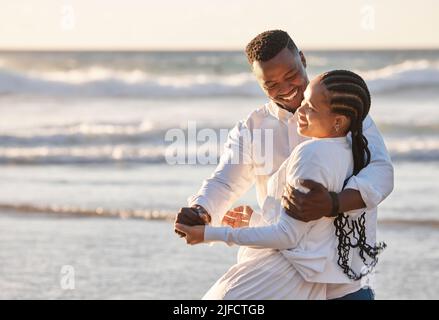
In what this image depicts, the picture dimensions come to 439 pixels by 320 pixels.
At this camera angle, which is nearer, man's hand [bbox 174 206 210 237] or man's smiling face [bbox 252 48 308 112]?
man's hand [bbox 174 206 210 237]

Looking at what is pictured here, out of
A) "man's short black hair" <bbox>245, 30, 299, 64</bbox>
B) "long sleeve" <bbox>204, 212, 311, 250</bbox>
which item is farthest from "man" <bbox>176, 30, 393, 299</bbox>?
"long sleeve" <bbox>204, 212, 311, 250</bbox>

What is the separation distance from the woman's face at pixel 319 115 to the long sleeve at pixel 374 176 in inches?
5.9

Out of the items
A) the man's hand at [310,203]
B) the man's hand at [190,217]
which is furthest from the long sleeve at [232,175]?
the man's hand at [310,203]

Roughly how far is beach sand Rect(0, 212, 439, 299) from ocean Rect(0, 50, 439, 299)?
0.01m

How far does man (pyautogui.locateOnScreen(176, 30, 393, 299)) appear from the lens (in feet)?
12.3

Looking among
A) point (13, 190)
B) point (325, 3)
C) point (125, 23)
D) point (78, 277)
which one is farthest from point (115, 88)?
point (78, 277)

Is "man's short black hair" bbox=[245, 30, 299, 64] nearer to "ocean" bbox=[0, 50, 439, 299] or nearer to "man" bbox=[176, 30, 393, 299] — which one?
"man" bbox=[176, 30, 393, 299]

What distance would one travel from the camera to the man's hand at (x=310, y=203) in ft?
11.6

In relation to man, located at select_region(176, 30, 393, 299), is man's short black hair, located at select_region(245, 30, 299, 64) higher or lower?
higher

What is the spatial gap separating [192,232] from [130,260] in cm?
401

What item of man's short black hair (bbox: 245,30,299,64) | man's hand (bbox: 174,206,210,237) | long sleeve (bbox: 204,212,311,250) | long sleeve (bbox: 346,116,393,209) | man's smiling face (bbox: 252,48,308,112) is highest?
man's short black hair (bbox: 245,30,299,64)

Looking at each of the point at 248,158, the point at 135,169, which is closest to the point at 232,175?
the point at 248,158

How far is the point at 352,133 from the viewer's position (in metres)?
3.68
